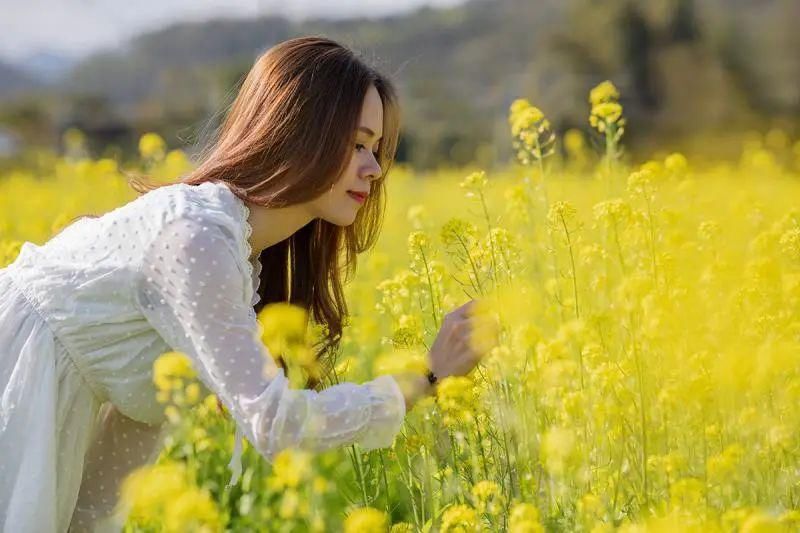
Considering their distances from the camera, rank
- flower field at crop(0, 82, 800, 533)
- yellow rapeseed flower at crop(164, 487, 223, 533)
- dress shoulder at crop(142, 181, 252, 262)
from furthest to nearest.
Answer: dress shoulder at crop(142, 181, 252, 262), flower field at crop(0, 82, 800, 533), yellow rapeseed flower at crop(164, 487, 223, 533)

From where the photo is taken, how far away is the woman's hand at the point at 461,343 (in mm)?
2084

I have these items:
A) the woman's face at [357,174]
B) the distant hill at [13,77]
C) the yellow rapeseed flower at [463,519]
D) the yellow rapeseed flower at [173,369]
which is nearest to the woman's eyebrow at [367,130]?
the woman's face at [357,174]

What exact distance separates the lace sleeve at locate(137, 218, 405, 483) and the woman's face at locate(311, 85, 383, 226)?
280 millimetres

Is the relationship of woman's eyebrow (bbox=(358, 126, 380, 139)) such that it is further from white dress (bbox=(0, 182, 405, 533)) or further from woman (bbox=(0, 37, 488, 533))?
white dress (bbox=(0, 182, 405, 533))

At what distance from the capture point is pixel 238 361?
1967 millimetres

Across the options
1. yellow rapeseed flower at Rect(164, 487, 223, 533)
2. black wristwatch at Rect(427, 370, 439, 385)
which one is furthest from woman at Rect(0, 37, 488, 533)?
yellow rapeseed flower at Rect(164, 487, 223, 533)

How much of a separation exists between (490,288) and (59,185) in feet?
25.8

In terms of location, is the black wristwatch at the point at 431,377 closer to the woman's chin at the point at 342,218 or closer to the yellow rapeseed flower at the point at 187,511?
the woman's chin at the point at 342,218

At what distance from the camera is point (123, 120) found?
22.2 m

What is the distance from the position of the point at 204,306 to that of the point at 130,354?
323 millimetres

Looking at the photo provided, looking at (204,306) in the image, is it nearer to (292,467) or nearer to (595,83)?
(292,467)

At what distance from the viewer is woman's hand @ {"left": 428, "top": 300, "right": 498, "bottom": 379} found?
82.0 inches

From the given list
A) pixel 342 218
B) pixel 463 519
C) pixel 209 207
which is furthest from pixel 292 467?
pixel 342 218

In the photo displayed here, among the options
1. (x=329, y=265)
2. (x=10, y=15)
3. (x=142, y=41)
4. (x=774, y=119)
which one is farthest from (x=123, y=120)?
(x=10, y=15)
